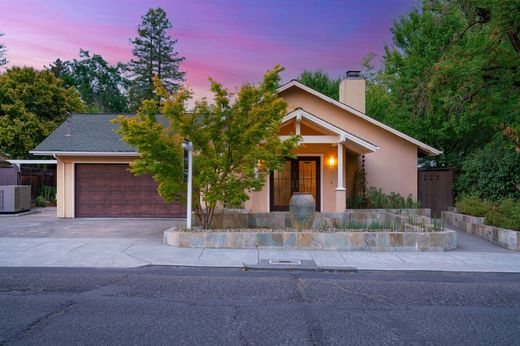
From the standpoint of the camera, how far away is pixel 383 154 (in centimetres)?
1691

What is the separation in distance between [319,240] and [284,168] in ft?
22.7

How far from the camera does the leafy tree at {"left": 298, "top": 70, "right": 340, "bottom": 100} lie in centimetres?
3544

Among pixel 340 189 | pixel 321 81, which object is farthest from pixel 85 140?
pixel 321 81

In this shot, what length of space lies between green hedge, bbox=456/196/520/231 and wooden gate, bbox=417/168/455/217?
2.44 metres

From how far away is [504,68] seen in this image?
13.2m

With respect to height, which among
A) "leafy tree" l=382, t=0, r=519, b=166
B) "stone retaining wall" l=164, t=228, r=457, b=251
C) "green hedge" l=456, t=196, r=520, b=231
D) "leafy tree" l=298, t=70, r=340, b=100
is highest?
"leafy tree" l=298, t=70, r=340, b=100

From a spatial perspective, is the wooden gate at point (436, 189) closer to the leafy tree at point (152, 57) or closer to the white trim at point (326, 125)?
the white trim at point (326, 125)

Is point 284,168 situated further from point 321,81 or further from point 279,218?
point 321,81

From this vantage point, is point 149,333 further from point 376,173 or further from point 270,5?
point 270,5

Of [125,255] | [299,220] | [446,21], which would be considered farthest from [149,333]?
[446,21]

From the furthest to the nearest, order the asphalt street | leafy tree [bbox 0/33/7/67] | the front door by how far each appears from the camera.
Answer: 1. leafy tree [bbox 0/33/7/67]
2. the front door
3. the asphalt street

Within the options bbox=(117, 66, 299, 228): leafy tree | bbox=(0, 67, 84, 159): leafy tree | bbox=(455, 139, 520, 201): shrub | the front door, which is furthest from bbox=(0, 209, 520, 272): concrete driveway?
bbox=(0, 67, 84, 159): leafy tree

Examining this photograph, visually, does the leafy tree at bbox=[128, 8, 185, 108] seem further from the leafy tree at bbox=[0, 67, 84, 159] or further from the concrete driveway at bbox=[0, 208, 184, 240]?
the concrete driveway at bbox=[0, 208, 184, 240]

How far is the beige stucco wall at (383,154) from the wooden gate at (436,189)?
1.14m
